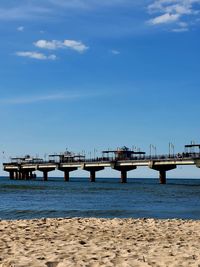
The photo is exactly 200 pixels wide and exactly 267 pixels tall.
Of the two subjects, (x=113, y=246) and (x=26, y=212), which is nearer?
(x=113, y=246)

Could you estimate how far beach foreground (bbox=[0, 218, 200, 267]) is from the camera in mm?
11641

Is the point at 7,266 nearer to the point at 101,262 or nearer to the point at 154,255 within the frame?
the point at 101,262

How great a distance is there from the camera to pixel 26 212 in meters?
33.0

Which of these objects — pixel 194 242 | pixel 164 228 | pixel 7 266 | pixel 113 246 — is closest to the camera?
pixel 7 266

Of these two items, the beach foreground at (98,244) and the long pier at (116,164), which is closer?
the beach foreground at (98,244)

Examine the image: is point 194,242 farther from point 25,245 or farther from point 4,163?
point 4,163

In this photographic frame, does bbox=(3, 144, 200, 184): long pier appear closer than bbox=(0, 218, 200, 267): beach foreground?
No

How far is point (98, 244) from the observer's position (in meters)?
14.8

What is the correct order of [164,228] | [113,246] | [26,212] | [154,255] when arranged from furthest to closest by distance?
1. [26,212]
2. [164,228]
3. [113,246]
4. [154,255]

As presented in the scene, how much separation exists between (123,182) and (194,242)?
375 ft

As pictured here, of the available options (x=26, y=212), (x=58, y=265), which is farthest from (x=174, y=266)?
(x=26, y=212)

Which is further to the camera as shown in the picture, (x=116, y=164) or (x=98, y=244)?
(x=116, y=164)

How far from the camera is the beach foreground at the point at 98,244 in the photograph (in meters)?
11.6

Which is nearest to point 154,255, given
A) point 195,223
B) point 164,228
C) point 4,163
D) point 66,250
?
point 66,250
